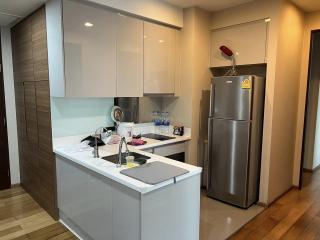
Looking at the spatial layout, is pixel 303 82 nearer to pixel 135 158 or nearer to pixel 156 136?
pixel 156 136

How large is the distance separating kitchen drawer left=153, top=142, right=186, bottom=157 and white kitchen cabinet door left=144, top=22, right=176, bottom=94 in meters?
0.73

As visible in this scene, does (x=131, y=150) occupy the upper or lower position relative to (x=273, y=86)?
lower

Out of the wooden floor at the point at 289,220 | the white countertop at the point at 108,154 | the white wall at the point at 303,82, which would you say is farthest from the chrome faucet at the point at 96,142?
the white wall at the point at 303,82

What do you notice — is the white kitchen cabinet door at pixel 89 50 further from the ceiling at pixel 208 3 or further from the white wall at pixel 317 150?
the white wall at pixel 317 150

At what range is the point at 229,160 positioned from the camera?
2965mm

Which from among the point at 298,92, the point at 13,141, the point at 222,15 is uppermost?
the point at 222,15

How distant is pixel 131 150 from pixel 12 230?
1.54m

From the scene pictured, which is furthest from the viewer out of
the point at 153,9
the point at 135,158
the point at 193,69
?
the point at 193,69

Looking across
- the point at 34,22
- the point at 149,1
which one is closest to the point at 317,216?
the point at 149,1

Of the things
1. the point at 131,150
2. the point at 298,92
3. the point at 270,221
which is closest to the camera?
the point at 131,150

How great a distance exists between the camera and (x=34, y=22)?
103 inches

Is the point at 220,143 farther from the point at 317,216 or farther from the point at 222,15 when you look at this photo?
the point at 222,15

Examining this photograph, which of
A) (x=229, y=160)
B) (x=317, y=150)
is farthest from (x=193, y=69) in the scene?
(x=317, y=150)

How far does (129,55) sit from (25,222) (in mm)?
2226
